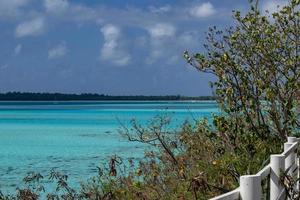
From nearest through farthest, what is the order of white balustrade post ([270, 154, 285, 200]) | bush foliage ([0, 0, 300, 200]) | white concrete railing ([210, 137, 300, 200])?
1. white concrete railing ([210, 137, 300, 200])
2. white balustrade post ([270, 154, 285, 200])
3. bush foliage ([0, 0, 300, 200])

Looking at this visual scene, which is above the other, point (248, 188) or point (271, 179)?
point (248, 188)

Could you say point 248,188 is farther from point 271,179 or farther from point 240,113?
point 240,113

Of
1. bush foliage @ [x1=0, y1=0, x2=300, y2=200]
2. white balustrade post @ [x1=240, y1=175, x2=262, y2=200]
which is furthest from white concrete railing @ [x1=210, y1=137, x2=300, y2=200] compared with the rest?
bush foliage @ [x1=0, y1=0, x2=300, y2=200]

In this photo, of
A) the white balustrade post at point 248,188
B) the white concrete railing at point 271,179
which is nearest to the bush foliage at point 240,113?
the white concrete railing at point 271,179

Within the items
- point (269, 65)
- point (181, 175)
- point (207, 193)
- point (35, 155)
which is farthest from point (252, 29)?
point (35, 155)

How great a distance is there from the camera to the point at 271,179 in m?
5.51

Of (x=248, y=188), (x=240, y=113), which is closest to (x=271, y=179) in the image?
(x=248, y=188)

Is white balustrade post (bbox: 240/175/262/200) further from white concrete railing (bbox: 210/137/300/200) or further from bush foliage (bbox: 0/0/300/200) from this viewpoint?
bush foliage (bbox: 0/0/300/200)

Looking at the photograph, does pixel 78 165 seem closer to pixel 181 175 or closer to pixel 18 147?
pixel 18 147

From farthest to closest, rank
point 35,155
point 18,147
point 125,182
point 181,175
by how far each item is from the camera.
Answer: point 18,147 → point 35,155 → point 125,182 → point 181,175

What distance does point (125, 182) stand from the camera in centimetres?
1066

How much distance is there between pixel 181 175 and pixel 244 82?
2517 mm

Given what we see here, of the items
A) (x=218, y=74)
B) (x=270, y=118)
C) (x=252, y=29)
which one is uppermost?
(x=252, y=29)

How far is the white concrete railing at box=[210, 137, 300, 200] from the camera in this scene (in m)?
4.03
